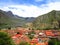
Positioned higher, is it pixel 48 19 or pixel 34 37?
pixel 48 19

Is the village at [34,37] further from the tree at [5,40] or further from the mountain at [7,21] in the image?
the mountain at [7,21]

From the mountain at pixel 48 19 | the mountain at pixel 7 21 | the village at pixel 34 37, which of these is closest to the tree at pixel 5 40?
the village at pixel 34 37

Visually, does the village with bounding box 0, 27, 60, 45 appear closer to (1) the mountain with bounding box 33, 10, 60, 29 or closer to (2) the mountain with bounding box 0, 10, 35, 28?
(2) the mountain with bounding box 0, 10, 35, 28

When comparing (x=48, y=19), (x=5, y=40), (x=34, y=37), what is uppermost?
(x=48, y=19)

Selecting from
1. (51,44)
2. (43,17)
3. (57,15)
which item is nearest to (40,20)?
(43,17)

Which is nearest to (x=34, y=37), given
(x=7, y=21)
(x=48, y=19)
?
(x=48, y=19)

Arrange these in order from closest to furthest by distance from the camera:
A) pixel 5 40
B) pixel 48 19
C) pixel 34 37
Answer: pixel 5 40 → pixel 34 37 → pixel 48 19

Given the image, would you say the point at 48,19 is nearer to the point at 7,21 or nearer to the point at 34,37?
the point at 7,21

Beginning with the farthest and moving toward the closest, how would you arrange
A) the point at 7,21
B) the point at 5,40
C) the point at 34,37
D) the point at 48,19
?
the point at 7,21, the point at 48,19, the point at 34,37, the point at 5,40

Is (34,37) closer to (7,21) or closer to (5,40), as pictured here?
(5,40)

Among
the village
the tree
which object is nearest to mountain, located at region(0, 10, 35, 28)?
the village

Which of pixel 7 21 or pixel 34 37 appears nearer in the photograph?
pixel 34 37

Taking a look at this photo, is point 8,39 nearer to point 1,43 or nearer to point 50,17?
point 1,43

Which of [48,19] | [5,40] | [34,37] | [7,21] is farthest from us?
[7,21]
